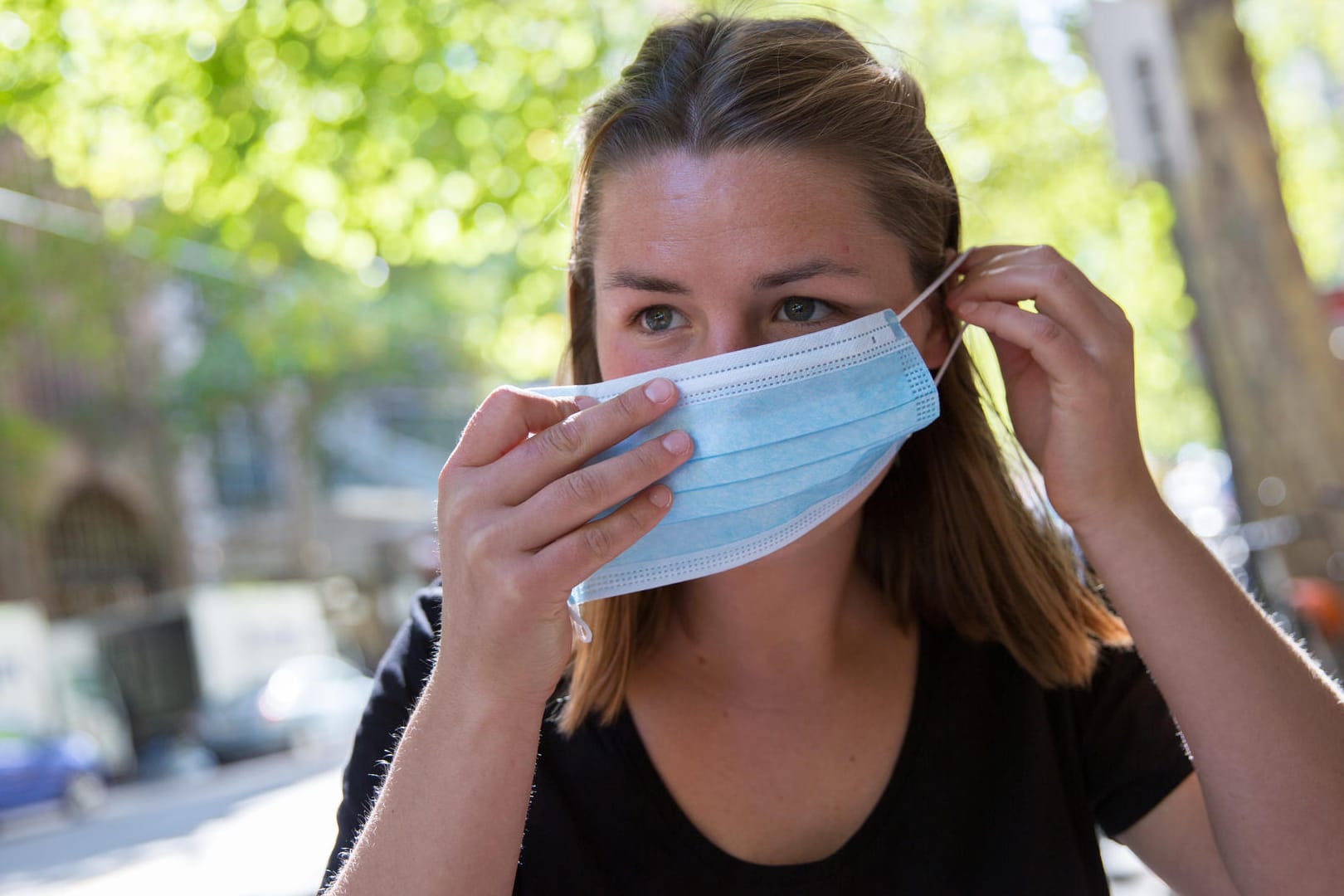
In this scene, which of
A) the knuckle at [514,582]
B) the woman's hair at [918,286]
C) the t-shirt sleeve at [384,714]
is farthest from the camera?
the woman's hair at [918,286]

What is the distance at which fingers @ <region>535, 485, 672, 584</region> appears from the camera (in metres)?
1.48

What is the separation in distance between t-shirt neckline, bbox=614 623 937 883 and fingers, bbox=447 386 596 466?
59cm

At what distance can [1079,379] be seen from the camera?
182 centimetres

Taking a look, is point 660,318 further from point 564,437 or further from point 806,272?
point 564,437

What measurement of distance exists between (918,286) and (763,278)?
1.16 ft

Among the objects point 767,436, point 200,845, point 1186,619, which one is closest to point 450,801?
point 767,436

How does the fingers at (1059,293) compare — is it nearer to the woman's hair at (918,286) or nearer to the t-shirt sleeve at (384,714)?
the woman's hair at (918,286)

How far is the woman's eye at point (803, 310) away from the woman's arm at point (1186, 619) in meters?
0.23

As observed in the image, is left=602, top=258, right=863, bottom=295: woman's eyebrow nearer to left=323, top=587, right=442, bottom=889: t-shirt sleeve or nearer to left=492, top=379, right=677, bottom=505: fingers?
left=492, top=379, right=677, bottom=505: fingers

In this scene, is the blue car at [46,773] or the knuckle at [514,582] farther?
the blue car at [46,773]

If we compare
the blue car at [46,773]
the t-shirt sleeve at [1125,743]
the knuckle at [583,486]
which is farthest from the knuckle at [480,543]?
the blue car at [46,773]

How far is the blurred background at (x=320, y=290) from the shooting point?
7.40m

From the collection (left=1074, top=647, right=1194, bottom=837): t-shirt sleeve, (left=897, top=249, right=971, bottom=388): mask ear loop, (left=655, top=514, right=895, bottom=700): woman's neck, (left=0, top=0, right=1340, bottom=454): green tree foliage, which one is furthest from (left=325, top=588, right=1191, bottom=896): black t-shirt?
(left=0, top=0, right=1340, bottom=454): green tree foliage

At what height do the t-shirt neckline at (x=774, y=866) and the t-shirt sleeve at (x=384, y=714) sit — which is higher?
the t-shirt sleeve at (x=384, y=714)
